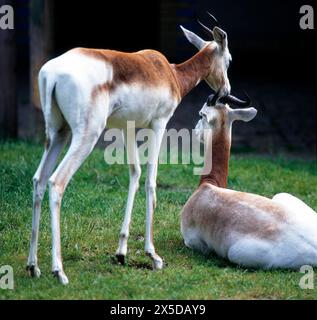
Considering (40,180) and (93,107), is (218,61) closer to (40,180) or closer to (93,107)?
(93,107)

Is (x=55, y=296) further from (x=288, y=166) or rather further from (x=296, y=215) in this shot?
(x=288, y=166)

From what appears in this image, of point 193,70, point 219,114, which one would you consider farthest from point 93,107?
point 219,114

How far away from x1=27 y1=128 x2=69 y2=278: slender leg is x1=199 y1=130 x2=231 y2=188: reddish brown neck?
144cm

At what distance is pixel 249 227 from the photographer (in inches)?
227

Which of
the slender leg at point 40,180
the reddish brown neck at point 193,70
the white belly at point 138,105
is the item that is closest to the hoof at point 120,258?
the slender leg at point 40,180

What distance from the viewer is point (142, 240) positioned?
6387 mm

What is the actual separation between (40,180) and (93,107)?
59 centimetres

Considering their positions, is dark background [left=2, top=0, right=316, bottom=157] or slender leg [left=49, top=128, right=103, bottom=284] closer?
slender leg [left=49, top=128, right=103, bottom=284]

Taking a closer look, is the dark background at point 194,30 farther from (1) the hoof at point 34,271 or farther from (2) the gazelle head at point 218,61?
(1) the hoof at point 34,271

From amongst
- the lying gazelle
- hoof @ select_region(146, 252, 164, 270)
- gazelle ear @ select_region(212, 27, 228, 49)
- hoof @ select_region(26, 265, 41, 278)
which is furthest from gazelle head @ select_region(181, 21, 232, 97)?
hoof @ select_region(26, 265, 41, 278)

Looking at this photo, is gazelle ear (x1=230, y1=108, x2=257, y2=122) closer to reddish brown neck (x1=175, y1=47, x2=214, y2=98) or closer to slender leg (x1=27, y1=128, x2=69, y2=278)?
reddish brown neck (x1=175, y1=47, x2=214, y2=98)

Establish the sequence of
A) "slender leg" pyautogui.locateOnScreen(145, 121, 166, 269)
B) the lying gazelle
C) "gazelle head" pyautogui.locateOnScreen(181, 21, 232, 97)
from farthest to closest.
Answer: "gazelle head" pyautogui.locateOnScreen(181, 21, 232, 97)
"slender leg" pyautogui.locateOnScreen(145, 121, 166, 269)
the lying gazelle

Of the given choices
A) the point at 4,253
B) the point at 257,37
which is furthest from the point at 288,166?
the point at 257,37

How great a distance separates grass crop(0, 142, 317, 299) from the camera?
523 cm
